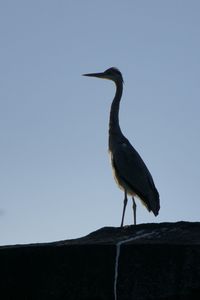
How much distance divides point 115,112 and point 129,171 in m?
1.71

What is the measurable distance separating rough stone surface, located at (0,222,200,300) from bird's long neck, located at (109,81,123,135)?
21.2ft

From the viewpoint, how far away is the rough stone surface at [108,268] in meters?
9.61

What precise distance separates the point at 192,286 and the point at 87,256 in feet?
4.33

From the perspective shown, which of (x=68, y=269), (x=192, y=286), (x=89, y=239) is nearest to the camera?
(x=192, y=286)

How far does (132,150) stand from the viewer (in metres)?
16.7

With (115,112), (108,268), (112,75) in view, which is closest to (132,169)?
(115,112)

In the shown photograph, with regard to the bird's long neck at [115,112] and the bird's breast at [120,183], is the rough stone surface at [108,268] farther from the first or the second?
the bird's long neck at [115,112]

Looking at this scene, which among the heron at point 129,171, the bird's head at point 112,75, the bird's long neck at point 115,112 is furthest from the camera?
the bird's head at point 112,75

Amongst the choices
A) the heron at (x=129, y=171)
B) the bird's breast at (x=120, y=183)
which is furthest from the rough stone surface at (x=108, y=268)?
the bird's breast at (x=120, y=183)

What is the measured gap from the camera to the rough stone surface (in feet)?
31.5

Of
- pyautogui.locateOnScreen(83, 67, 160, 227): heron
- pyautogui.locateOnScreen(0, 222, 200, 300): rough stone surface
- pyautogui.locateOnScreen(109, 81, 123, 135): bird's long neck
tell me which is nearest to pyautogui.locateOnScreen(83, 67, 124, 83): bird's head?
pyautogui.locateOnScreen(109, 81, 123, 135): bird's long neck

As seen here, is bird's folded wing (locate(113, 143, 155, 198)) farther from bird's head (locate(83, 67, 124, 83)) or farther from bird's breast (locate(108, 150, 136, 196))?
bird's head (locate(83, 67, 124, 83))

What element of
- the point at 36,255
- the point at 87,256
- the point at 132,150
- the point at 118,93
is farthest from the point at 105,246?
the point at 118,93

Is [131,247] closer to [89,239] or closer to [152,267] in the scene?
[152,267]
